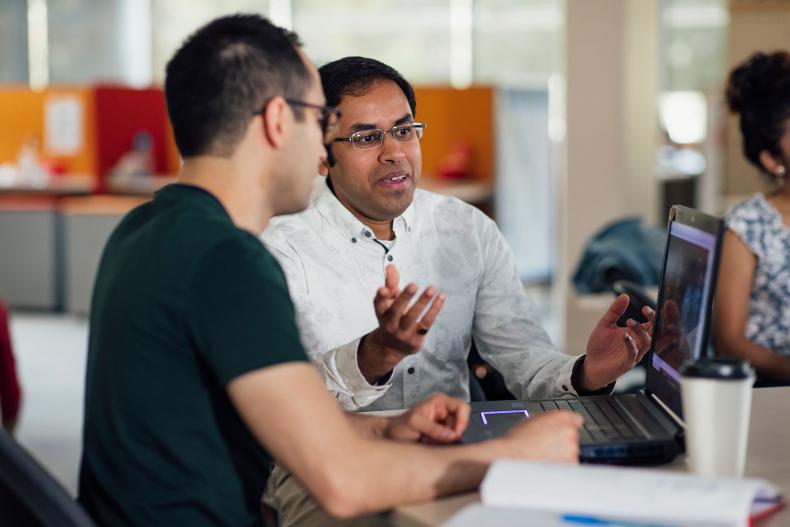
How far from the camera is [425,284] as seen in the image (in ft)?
7.43

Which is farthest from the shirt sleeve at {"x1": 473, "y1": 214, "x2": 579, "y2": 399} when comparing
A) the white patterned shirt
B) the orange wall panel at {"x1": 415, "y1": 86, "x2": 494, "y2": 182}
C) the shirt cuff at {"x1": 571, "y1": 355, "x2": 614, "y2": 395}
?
the orange wall panel at {"x1": 415, "y1": 86, "x2": 494, "y2": 182}

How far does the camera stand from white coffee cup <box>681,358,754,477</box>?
1.30 metres

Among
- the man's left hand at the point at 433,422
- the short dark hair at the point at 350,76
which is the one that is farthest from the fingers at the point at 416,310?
the short dark hair at the point at 350,76

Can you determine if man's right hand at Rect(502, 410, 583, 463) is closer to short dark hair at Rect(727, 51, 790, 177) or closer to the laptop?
the laptop

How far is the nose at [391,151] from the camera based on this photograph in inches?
85.0

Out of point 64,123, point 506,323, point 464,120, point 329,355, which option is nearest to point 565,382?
point 506,323

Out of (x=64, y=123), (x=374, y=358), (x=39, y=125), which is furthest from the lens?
(x=39, y=125)

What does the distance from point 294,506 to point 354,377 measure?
26cm

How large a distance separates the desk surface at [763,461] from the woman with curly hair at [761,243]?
66 cm

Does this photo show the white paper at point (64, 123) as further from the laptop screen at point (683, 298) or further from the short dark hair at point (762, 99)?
the laptop screen at point (683, 298)

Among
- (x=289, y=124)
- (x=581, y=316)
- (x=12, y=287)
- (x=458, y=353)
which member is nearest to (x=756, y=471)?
(x=289, y=124)

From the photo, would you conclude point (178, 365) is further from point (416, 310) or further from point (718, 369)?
point (718, 369)

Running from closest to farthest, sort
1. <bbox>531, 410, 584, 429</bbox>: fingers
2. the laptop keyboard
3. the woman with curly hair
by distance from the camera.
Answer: <bbox>531, 410, 584, 429</bbox>: fingers < the laptop keyboard < the woman with curly hair

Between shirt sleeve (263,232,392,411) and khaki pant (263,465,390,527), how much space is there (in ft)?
0.63
